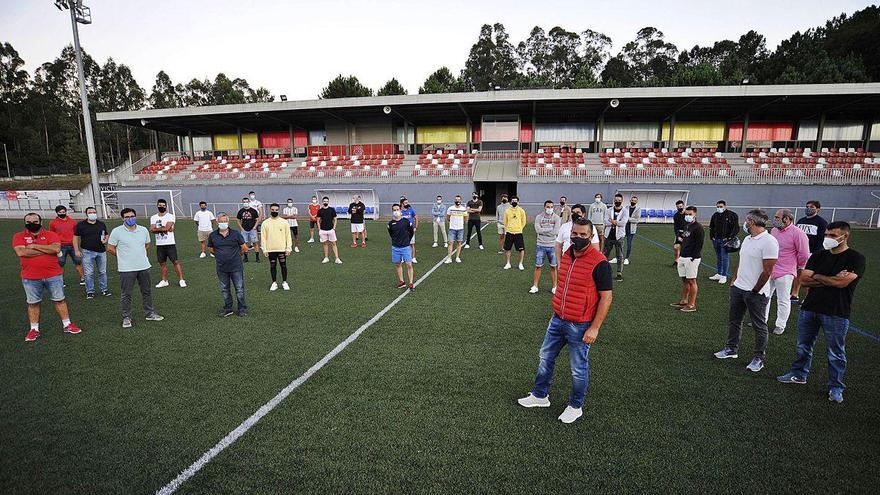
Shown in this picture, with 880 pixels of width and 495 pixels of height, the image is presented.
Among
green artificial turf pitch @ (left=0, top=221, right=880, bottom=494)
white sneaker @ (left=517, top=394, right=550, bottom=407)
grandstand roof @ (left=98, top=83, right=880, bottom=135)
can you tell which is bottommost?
green artificial turf pitch @ (left=0, top=221, right=880, bottom=494)

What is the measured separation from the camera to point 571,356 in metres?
3.83

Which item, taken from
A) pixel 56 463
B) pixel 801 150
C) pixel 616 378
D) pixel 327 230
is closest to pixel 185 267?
pixel 327 230

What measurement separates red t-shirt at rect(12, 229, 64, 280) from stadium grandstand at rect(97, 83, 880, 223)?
2100cm

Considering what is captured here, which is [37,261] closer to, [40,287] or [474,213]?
[40,287]

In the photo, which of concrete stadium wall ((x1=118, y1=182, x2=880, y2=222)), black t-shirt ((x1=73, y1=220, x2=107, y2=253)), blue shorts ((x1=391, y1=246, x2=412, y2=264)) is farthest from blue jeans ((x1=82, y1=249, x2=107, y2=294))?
concrete stadium wall ((x1=118, y1=182, x2=880, y2=222))

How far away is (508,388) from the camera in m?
4.61

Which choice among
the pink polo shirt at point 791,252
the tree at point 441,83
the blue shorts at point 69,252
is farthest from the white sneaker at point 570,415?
the tree at point 441,83

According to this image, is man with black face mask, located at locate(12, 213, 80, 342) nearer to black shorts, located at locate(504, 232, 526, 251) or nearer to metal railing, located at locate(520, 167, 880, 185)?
black shorts, located at locate(504, 232, 526, 251)

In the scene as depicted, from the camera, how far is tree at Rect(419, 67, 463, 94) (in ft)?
177

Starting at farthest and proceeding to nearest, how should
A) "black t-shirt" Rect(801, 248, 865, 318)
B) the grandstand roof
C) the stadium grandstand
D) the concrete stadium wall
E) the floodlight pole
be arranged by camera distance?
the grandstand roof, the stadium grandstand, the concrete stadium wall, the floodlight pole, "black t-shirt" Rect(801, 248, 865, 318)

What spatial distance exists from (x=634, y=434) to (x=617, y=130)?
3153 centimetres

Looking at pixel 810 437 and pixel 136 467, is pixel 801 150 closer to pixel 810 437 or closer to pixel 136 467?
pixel 810 437

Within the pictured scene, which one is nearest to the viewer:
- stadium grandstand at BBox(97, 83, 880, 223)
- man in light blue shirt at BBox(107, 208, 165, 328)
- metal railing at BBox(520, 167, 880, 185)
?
man in light blue shirt at BBox(107, 208, 165, 328)

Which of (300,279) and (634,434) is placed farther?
(300,279)
